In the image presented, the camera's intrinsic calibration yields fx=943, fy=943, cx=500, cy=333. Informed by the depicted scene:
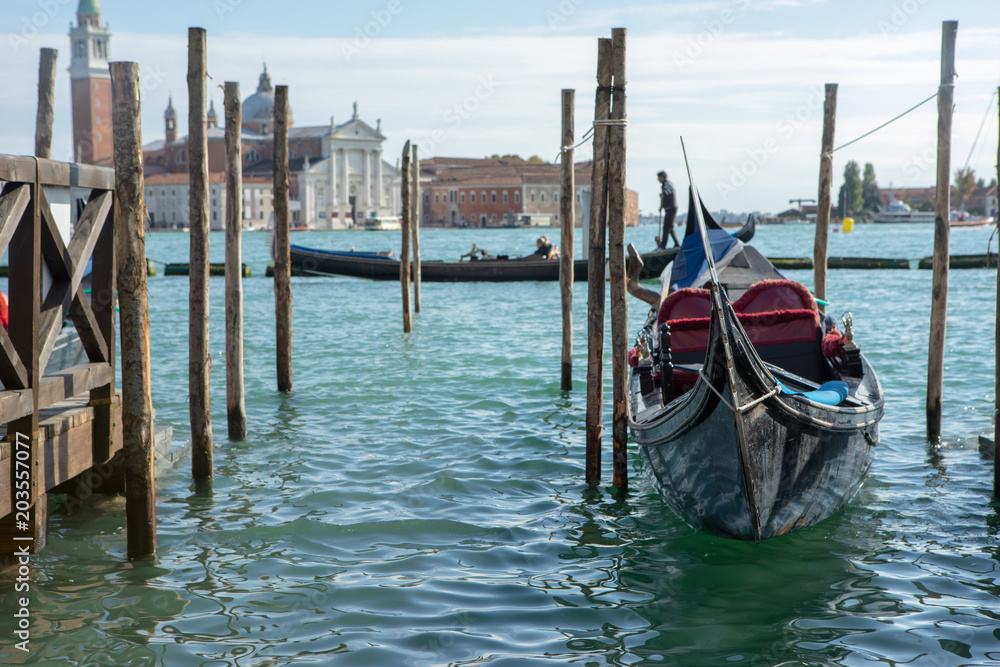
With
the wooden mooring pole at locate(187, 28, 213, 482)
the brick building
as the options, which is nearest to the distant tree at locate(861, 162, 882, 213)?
the brick building

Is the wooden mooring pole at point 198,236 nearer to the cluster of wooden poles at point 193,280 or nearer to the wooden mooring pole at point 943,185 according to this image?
the cluster of wooden poles at point 193,280

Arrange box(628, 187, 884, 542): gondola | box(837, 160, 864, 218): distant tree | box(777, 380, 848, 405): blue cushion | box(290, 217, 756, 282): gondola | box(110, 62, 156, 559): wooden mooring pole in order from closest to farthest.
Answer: box(110, 62, 156, 559): wooden mooring pole < box(628, 187, 884, 542): gondola < box(777, 380, 848, 405): blue cushion < box(290, 217, 756, 282): gondola < box(837, 160, 864, 218): distant tree

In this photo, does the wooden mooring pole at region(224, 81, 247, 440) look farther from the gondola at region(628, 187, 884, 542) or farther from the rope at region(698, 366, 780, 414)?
the rope at region(698, 366, 780, 414)

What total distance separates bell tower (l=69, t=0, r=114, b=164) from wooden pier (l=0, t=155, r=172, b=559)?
6083 centimetres

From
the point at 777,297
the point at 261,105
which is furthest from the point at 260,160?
the point at 777,297

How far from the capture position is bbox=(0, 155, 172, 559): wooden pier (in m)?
2.80

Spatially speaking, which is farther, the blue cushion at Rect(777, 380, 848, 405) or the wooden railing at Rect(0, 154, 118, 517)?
the blue cushion at Rect(777, 380, 848, 405)

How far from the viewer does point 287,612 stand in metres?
3.01

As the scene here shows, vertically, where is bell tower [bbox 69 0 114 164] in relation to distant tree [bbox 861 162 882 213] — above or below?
above

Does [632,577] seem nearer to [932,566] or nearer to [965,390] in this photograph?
[932,566]

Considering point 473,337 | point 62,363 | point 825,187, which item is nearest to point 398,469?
point 62,363

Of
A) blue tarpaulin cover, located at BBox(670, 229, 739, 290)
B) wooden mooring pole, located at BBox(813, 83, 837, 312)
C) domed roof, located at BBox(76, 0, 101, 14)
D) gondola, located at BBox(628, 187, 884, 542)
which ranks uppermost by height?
domed roof, located at BBox(76, 0, 101, 14)

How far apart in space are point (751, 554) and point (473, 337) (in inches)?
276

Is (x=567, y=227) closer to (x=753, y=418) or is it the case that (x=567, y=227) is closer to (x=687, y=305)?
(x=687, y=305)
